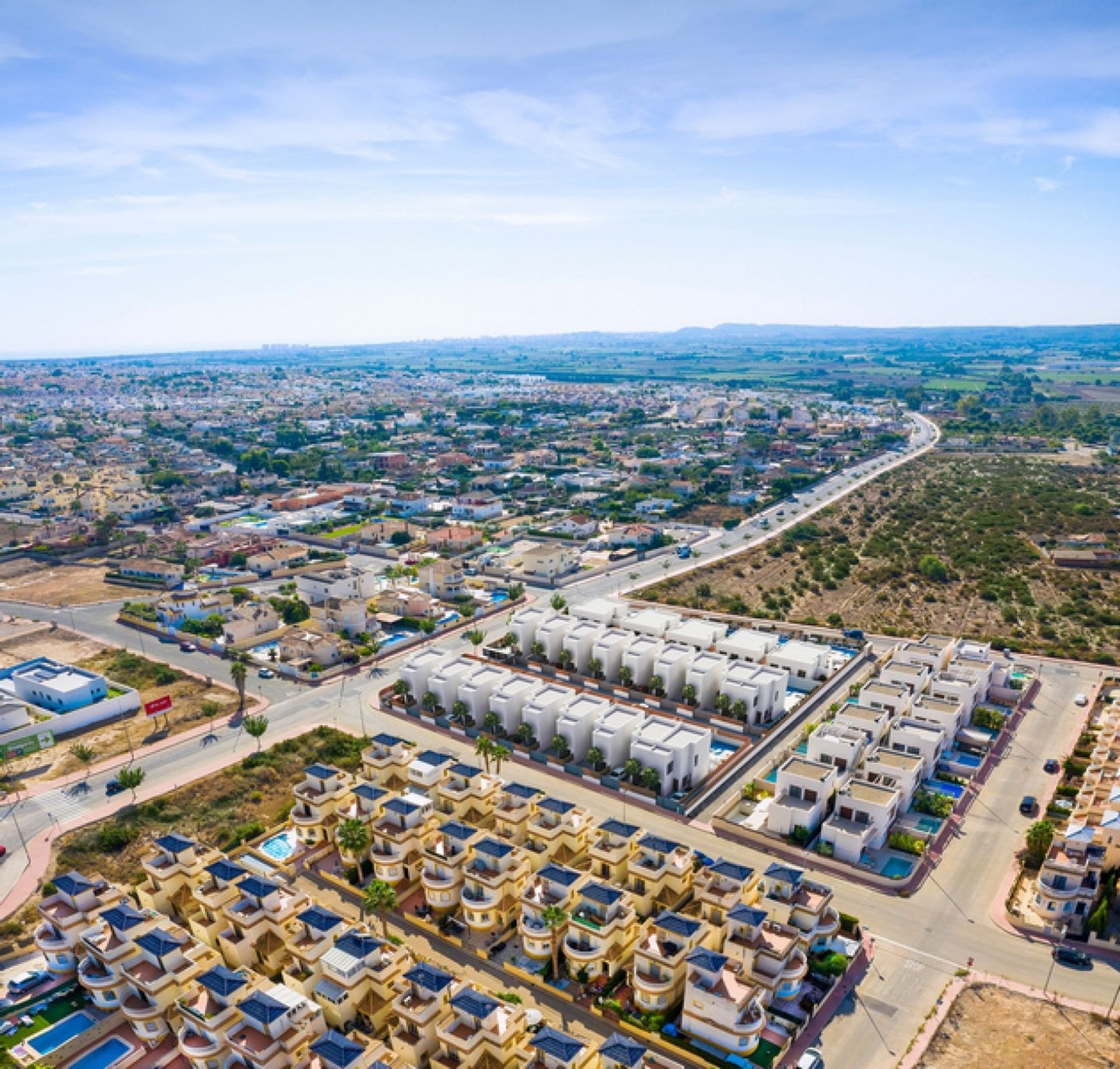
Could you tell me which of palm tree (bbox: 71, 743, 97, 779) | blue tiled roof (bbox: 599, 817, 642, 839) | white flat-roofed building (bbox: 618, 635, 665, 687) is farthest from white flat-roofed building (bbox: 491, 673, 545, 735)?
palm tree (bbox: 71, 743, 97, 779)

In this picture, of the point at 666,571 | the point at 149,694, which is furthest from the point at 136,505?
the point at 666,571

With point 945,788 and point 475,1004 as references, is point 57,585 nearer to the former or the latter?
point 475,1004

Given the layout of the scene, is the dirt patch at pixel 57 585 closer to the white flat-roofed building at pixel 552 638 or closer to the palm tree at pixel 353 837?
the white flat-roofed building at pixel 552 638

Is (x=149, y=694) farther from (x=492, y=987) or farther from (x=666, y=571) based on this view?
(x=666, y=571)

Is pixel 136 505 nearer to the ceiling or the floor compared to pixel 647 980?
nearer to the ceiling

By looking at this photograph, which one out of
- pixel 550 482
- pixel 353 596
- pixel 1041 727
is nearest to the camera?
pixel 1041 727

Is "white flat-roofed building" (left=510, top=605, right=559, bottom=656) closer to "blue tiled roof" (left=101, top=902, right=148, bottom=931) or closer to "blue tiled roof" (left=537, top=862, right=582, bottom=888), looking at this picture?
"blue tiled roof" (left=537, top=862, right=582, bottom=888)

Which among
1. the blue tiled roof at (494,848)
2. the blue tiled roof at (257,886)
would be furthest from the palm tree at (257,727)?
the blue tiled roof at (494,848)
